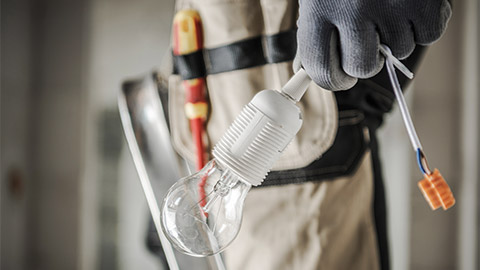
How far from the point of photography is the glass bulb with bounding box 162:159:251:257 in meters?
0.33

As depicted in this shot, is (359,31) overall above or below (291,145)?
above

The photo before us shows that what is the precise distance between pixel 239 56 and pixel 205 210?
21 centimetres

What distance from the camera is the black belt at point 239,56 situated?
463mm

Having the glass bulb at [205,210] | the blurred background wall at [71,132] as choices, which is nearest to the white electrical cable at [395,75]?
the glass bulb at [205,210]

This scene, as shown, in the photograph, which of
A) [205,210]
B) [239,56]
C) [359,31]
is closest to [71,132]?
[239,56]

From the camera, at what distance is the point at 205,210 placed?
1.12 feet

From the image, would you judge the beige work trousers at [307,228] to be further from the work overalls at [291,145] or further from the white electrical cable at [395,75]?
the white electrical cable at [395,75]

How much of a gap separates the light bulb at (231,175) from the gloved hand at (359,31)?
0.07 feet

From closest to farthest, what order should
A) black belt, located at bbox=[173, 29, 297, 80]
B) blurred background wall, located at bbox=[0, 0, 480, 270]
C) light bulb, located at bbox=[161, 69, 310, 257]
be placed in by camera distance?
light bulb, located at bbox=[161, 69, 310, 257] < black belt, located at bbox=[173, 29, 297, 80] < blurred background wall, located at bbox=[0, 0, 480, 270]

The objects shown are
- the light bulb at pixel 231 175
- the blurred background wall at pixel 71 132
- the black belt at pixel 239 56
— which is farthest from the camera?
the blurred background wall at pixel 71 132

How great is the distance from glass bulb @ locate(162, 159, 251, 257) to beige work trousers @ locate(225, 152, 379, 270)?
0.15m

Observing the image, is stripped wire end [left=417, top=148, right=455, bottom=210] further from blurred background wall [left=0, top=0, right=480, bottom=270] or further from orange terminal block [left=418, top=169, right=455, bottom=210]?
blurred background wall [left=0, top=0, right=480, bottom=270]

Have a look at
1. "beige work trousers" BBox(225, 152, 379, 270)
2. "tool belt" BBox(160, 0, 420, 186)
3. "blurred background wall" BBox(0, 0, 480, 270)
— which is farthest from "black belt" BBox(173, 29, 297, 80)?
"blurred background wall" BBox(0, 0, 480, 270)

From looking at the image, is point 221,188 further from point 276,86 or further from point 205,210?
point 276,86
